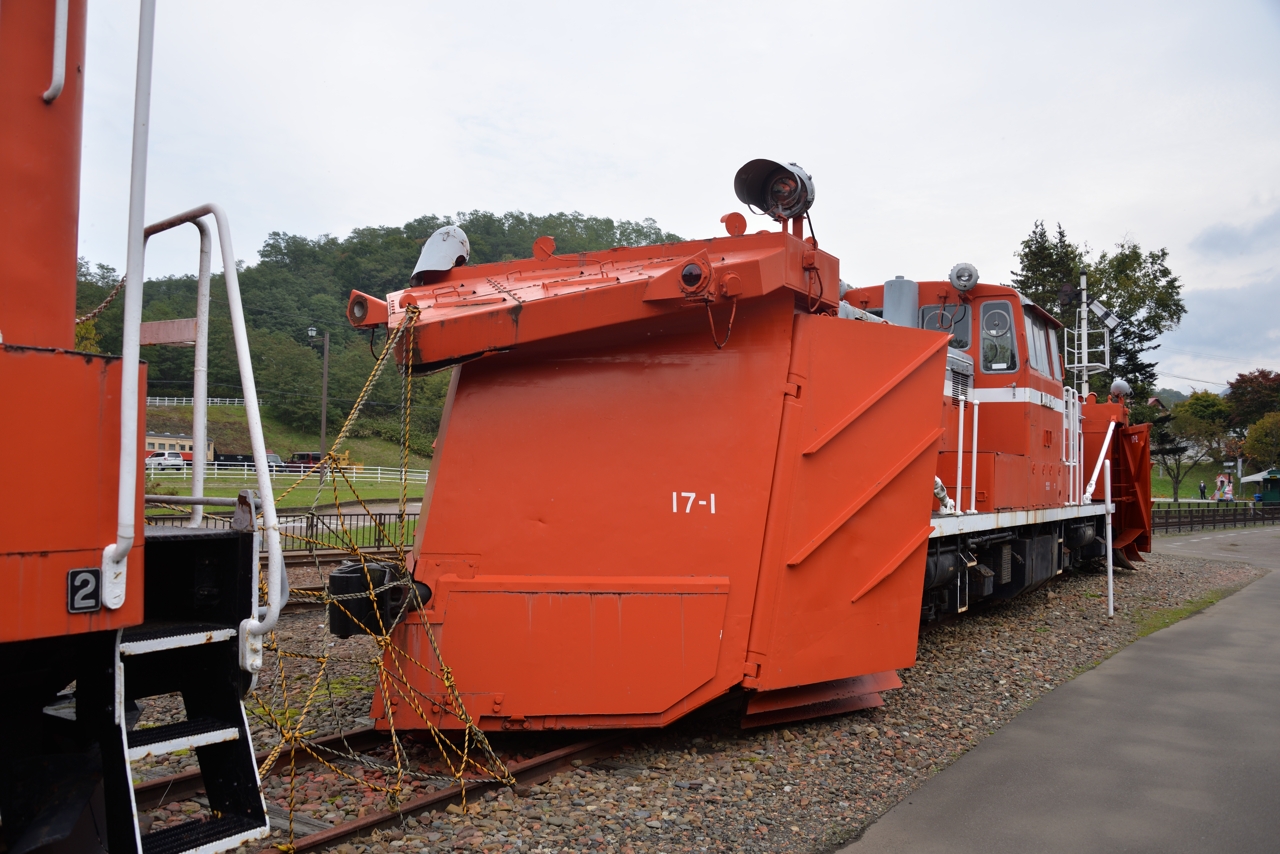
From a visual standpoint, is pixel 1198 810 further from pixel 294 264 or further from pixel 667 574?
pixel 294 264

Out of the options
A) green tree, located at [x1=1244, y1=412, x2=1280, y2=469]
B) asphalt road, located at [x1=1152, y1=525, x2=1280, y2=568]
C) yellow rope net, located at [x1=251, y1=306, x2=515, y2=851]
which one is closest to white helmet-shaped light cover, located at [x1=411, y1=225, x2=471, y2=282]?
yellow rope net, located at [x1=251, y1=306, x2=515, y2=851]

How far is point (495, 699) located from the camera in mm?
4504

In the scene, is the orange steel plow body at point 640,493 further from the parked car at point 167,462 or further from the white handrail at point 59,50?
the parked car at point 167,462

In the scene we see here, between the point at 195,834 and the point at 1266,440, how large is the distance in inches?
2491

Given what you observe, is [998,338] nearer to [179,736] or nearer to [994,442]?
[994,442]

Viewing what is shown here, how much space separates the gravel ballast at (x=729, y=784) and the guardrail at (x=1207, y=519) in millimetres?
25929

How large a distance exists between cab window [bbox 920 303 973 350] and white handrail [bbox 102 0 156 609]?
8.72 metres

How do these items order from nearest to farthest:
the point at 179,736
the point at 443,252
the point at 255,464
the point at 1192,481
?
1. the point at 179,736
2. the point at 255,464
3. the point at 443,252
4. the point at 1192,481

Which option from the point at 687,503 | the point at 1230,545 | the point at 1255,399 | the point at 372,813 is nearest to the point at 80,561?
the point at 372,813

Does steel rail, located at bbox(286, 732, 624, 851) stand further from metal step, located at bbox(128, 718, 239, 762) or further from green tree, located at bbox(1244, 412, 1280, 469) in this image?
green tree, located at bbox(1244, 412, 1280, 469)

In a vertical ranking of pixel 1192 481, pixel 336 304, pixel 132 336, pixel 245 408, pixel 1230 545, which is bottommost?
pixel 1230 545

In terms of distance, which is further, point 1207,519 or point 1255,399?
point 1255,399

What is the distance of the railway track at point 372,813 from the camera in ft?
12.0

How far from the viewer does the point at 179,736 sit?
8.46ft
